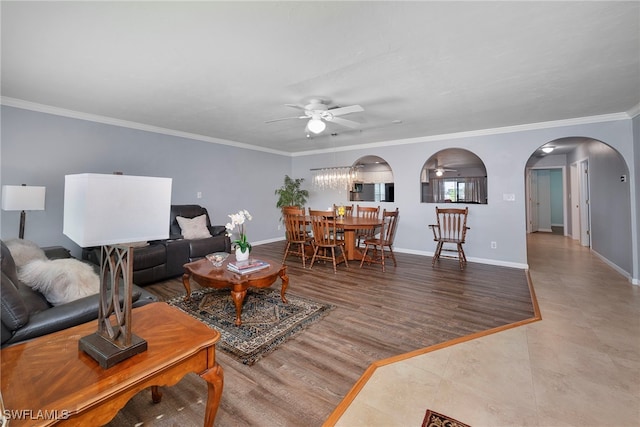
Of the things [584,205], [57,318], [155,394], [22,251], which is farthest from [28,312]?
[584,205]

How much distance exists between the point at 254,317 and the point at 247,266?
52cm

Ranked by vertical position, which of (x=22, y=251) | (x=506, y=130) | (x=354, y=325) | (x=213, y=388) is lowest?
(x=354, y=325)

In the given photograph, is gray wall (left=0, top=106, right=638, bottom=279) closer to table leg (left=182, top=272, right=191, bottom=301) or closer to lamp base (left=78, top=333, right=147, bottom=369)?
table leg (left=182, top=272, right=191, bottom=301)

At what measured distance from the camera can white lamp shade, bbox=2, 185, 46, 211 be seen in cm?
276

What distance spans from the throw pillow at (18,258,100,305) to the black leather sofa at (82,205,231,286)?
49.8 inches

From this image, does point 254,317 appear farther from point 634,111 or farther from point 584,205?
point 584,205

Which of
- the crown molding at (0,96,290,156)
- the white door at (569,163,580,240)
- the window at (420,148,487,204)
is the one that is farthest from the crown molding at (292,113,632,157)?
the white door at (569,163,580,240)

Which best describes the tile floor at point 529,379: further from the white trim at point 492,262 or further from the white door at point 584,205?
the white door at point 584,205

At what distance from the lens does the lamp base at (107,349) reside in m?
0.97

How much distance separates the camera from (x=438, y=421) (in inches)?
56.5

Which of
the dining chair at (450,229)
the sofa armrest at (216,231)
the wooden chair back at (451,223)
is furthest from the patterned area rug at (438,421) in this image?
the sofa armrest at (216,231)

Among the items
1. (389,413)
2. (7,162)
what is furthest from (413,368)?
(7,162)

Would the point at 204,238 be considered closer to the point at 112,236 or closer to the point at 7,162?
the point at 7,162

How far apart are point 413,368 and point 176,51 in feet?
10.1
